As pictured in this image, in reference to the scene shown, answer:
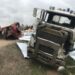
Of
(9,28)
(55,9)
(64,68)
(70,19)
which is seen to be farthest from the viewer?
(9,28)

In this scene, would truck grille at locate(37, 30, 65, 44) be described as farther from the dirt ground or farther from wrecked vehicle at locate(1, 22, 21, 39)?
wrecked vehicle at locate(1, 22, 21, 39)

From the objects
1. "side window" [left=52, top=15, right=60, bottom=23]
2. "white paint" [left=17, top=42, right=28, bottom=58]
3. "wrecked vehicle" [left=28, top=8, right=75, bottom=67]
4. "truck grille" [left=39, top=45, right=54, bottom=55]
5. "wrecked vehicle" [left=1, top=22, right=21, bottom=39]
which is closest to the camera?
"wrecked vehicle" [left=28, top=8, right=75, bottom=67]

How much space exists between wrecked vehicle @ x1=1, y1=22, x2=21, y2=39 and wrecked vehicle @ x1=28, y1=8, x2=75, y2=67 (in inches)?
164

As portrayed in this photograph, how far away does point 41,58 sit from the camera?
39.4 ft

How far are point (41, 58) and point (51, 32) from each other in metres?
1.14

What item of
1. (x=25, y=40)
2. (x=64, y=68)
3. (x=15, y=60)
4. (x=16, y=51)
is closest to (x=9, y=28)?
(x=25, y=40)

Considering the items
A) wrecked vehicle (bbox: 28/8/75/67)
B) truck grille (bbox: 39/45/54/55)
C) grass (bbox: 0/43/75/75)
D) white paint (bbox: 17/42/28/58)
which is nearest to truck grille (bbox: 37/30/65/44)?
wrecked vehicle (bbox: 28/8/75/67)

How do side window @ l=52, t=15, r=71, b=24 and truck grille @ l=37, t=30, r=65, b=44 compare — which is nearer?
truck grille @ l=37, t=30, r=65, b=44

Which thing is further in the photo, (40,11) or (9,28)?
(9,28)

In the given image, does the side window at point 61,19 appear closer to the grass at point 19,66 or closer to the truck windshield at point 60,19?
the truck windshield at point 60,19

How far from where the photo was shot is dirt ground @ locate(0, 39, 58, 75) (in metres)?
11.5

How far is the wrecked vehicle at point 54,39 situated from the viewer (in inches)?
456

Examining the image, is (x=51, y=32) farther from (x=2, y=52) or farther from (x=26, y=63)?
(x=2, y=52)

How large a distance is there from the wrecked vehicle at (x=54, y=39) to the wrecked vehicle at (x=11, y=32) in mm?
4175
